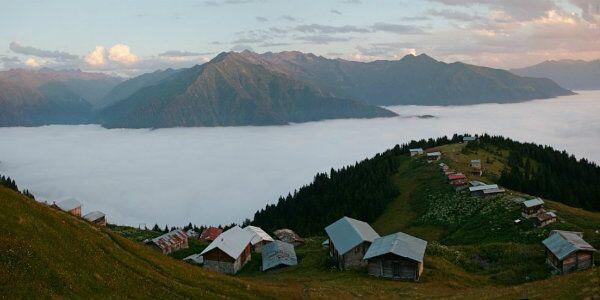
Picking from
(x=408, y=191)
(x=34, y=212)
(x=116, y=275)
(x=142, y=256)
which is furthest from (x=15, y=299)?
(x=408, y=191)

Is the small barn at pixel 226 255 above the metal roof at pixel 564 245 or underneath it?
underneath

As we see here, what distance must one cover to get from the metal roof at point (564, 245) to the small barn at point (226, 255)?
140 ft

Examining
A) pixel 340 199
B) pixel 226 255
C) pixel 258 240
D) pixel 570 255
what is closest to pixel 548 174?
pixel 340 199

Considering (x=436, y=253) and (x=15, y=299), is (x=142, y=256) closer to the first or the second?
(x=15, y=299)

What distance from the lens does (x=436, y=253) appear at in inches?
2473

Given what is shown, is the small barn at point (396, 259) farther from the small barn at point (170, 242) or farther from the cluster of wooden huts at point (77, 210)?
the cluster of wooden huts at point (77, 210)

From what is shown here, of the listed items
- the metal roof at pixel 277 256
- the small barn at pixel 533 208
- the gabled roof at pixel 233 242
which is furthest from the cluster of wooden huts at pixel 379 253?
the small barn at pixel 533 208

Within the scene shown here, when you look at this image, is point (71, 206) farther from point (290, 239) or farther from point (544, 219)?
point (544, 219)

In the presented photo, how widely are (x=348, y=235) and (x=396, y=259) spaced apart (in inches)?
460

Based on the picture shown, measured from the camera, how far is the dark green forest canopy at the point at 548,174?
109750mm

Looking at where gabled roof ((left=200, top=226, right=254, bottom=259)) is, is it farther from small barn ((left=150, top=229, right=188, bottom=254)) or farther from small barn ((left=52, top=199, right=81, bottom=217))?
small barn ((left=52, top=199, right=81, bottom=217))

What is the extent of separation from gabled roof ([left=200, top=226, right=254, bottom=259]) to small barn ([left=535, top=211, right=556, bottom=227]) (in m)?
46.1

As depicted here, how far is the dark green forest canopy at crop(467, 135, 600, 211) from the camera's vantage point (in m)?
110

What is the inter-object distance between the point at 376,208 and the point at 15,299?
340 ft
